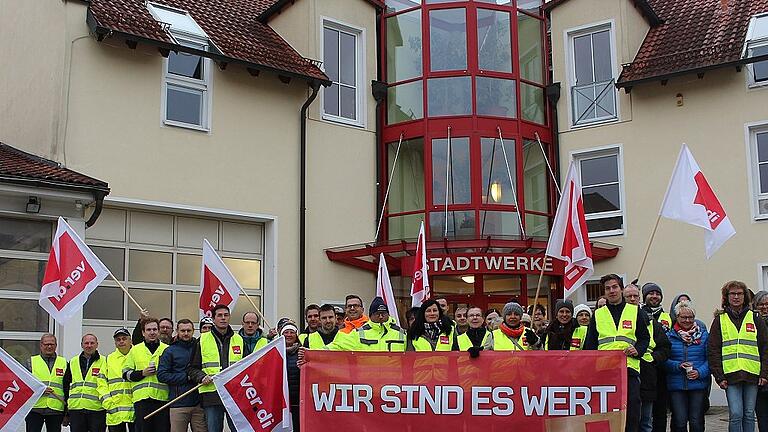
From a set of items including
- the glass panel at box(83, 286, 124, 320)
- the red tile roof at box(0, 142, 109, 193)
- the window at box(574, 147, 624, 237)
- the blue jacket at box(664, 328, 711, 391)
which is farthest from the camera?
the window at box(574, 147, 624, 237)

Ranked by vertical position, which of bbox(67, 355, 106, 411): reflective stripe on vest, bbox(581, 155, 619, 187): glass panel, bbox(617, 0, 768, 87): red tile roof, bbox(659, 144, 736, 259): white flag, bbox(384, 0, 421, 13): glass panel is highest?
bbox(384, 0, 421, 13): glass panel

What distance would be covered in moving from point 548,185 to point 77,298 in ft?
36.6

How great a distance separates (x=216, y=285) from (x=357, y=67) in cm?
869

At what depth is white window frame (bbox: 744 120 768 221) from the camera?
18422 millimetres

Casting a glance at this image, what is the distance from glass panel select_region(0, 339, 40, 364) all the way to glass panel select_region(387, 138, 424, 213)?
7.62 m

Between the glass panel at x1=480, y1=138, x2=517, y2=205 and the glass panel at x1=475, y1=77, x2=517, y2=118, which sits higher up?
the glass panel at x1=475, y1=77, x2=517, y2=118

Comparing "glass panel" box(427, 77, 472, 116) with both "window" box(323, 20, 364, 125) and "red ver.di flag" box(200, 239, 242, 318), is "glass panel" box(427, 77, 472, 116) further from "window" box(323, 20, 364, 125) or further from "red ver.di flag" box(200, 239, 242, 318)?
"red ver.di flag" box(200, 239, 242, 318)

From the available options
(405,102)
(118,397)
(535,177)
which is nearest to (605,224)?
(535,177)

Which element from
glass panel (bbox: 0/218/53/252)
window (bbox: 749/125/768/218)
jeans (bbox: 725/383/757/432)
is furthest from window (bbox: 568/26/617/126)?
glass panel (bbox: 0/218/53/252)

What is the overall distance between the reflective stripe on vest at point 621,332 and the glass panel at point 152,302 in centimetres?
969

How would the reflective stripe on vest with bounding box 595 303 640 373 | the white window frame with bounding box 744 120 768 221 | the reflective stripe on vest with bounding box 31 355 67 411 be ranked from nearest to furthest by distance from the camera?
the reflective stripe on vest with bounding box 595 303 640 373 < the reflective stripe on vest with bounding box 31 355 67 411 < the white window frame with bounding box 744 120 768 221

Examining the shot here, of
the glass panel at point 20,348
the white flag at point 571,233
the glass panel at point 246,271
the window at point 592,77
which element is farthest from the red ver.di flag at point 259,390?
the window at point 592,77

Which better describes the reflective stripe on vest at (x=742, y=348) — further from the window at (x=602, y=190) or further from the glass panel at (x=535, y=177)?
the glass panel at (x=535, y=177)

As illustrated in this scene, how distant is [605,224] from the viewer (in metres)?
19.9
